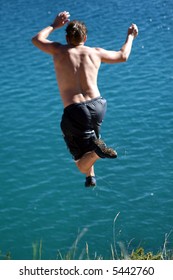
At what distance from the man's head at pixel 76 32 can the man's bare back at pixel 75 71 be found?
0.29 feet

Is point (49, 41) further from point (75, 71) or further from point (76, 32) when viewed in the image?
point (75, 71)

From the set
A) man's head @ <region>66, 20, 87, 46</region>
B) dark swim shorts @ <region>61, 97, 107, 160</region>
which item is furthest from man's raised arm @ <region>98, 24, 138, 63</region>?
dark swim shorts @ <region>61, 97, 107, 160</region>

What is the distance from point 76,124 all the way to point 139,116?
1420 centimetres

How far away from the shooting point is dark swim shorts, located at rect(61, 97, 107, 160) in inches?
327

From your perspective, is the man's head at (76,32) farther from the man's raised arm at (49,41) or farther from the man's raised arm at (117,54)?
the man's raised arm at (117,54)

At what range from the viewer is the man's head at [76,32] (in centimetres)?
806

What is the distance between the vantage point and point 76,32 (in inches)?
319

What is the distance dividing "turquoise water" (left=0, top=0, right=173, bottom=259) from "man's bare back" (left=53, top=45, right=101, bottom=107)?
32.1 feet

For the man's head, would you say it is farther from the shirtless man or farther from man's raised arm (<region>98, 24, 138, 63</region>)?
man's raised arm (<region>98, 24, 138, 63</region>)

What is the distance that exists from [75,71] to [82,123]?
2.15ft

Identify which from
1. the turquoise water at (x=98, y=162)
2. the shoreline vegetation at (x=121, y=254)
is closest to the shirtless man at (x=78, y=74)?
the shoreline vegetation at (x=121, y=254)

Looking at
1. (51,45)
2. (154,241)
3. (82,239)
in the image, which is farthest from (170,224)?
(51,45)

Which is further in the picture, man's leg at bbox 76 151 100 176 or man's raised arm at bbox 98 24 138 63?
man's leg at bbox 76 151 100 176

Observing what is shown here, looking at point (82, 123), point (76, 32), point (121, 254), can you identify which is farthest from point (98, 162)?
point (76, 32)
